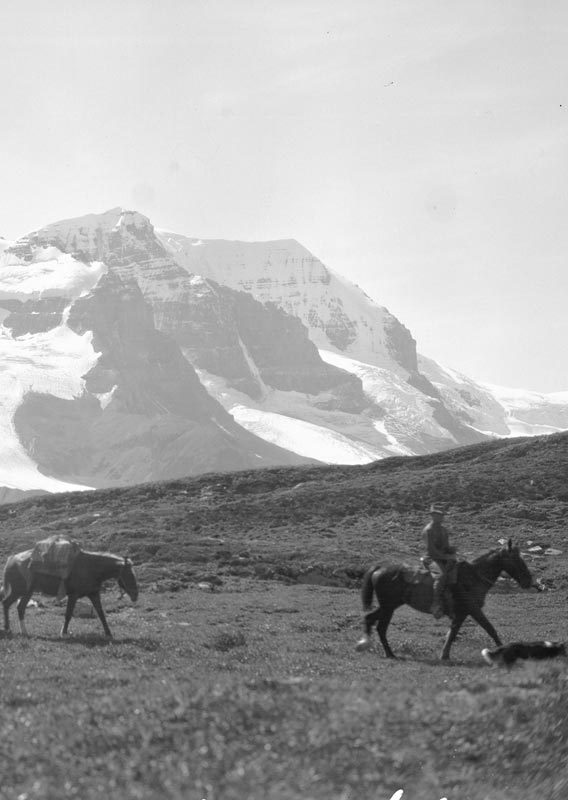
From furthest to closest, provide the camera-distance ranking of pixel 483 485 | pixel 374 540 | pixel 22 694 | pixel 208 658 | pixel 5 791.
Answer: pixel 483 485
pixel 374 540
pixel 208 658
pixel 22 694
pixel 5 791

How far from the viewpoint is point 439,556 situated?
2420 centimetres

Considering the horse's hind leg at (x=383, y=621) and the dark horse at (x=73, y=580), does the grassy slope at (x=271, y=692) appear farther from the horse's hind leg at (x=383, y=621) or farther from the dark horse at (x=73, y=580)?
the dark horse at (x=73, y=580)

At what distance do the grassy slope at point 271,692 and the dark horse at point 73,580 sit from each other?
3.24 feet

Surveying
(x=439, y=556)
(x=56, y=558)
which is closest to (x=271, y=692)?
(x=439, y=556)

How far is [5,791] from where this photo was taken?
976 centimetres

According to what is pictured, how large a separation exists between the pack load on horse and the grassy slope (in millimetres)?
1056

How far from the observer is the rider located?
23.8 m

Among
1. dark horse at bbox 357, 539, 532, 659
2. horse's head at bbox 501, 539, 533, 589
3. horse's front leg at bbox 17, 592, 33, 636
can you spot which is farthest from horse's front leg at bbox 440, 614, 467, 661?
horse's front leg at bbox 17, 592, 33, 636

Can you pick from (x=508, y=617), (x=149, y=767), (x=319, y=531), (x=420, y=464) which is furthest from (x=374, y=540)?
(x=149, y=767)

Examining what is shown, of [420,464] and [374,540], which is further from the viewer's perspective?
[420,464]

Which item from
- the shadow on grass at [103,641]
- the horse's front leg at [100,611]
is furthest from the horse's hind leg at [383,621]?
the horse's front leg at [100,611]

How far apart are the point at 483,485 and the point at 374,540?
50.0 feet

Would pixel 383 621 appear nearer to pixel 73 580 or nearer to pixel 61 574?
pixel 73 580

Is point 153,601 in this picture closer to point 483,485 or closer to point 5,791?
point 5,791
